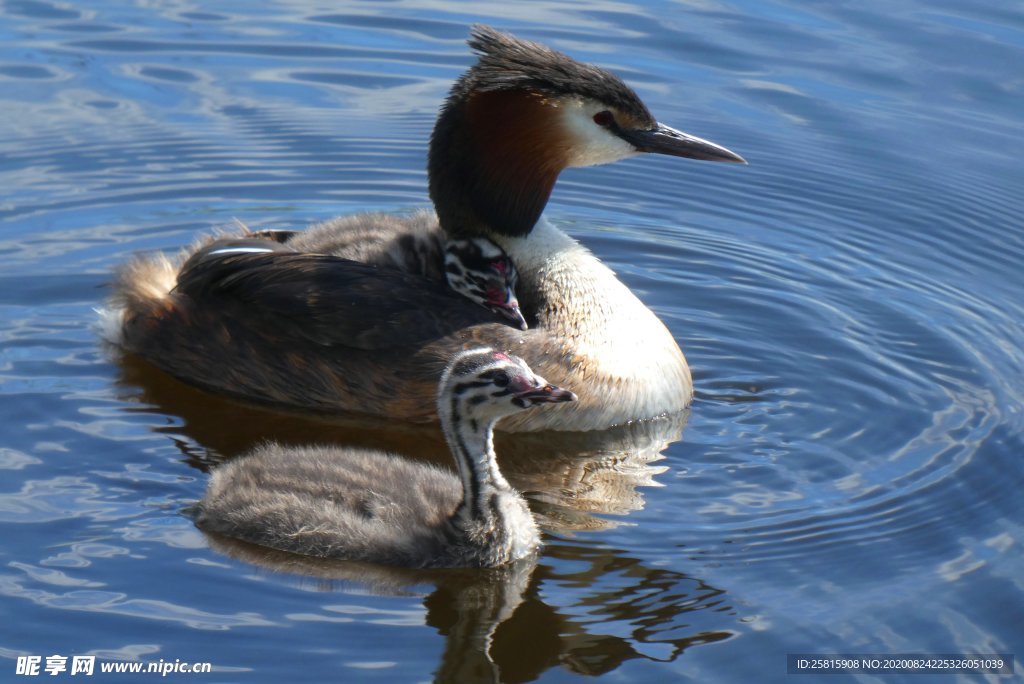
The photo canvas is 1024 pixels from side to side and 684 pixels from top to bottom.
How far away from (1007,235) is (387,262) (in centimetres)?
438

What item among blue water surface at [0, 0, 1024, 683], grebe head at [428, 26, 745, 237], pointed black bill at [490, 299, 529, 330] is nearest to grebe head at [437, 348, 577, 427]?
blue water surface at [0, 0, 1024, 683]

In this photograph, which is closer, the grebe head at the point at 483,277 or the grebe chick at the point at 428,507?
the grebe chick at the point at 428,507

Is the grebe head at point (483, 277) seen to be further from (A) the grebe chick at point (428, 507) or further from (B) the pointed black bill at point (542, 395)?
(B) the pointed black bill at point (542, 395)

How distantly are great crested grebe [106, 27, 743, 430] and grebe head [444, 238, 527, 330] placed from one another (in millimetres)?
82

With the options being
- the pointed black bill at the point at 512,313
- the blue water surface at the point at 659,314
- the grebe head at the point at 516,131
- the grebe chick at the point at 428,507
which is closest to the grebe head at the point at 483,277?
the pointed black bill at the point at 512,313

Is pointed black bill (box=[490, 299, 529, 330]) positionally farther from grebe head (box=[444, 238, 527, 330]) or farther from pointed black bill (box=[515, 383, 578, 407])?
pointed black bill (box=[515, 383, 578, 407])

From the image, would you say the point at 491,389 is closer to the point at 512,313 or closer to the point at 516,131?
the point at 512,313

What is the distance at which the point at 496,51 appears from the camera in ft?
26.8

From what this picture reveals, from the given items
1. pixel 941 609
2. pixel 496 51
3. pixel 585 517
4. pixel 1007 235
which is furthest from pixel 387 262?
pixel 1007 235

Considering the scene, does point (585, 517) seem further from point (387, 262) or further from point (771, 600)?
point (387, 262)

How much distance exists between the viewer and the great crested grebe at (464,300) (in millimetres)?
8016

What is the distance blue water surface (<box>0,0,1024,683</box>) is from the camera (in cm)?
650

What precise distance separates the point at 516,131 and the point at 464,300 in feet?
2.84

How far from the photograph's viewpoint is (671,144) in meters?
8.59
